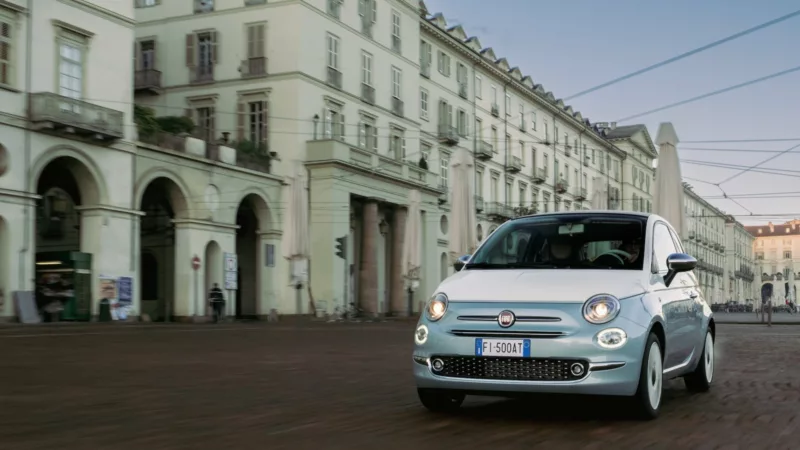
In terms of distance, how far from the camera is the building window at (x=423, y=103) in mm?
53812

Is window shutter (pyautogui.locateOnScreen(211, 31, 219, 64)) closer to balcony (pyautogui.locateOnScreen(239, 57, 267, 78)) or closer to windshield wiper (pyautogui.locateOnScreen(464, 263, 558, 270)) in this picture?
balcony (pyautogui.locateOnScreen(239, 57, 267, 78))

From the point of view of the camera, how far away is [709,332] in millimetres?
9812

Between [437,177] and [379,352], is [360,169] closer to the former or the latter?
[437,177]

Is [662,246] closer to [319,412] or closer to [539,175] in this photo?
[319,412]

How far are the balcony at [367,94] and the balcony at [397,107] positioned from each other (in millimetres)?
2403

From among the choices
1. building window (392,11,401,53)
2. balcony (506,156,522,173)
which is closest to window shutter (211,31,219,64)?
building window (392,11,401,53)

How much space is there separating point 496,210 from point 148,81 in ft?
84.9

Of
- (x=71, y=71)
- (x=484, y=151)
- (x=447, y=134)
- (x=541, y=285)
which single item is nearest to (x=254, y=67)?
(x=71, y=71)

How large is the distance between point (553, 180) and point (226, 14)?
126 ft

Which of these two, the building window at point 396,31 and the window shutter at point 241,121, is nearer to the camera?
the window shutter at point 241,121

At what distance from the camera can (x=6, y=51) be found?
27.2 metres

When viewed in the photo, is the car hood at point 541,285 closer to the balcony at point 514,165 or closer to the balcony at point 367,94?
the balcony at point 367,94

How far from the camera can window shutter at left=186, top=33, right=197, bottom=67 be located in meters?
43.8

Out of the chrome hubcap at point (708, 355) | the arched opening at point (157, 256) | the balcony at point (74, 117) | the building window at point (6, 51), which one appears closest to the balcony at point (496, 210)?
the arched opening at point (157, 256)
